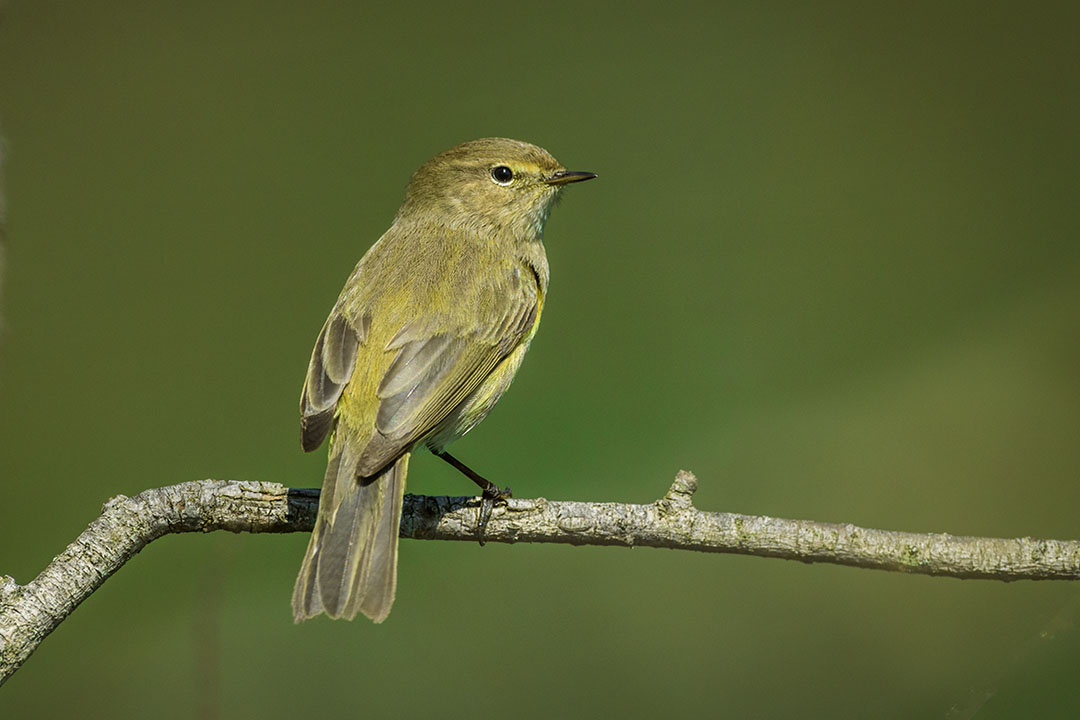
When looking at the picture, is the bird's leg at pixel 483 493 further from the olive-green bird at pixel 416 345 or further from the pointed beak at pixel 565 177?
the pointed beak at pixel 565 177

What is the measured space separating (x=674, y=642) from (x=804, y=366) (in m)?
1.06

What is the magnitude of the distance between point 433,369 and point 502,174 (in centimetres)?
94

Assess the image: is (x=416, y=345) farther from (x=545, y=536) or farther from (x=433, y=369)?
(x=545, y=536)

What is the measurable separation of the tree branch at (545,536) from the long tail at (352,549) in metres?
0.11

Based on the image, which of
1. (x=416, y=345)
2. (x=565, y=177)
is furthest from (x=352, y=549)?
(x=565, y=177)

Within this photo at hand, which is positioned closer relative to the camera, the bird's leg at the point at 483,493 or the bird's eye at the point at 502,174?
the bird's leg at the point at 483,493

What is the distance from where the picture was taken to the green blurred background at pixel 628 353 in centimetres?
259

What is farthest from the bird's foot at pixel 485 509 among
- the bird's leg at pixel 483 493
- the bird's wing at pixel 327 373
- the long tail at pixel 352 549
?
the bird's wing at pixel 327 373

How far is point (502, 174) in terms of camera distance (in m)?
2.99

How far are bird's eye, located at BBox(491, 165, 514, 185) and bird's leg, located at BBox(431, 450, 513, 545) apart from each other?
0.92 meters

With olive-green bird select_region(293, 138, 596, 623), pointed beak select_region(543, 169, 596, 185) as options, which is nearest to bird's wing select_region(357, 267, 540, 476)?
olive-green bird select_region(293, 138, 596, 623)

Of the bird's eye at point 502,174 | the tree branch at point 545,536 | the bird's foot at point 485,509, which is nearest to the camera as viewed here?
the tree branch at point 545,536

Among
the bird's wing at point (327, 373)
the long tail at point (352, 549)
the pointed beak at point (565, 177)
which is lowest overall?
the long tail at point (352, 549)

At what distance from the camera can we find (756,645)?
2.58 metres
